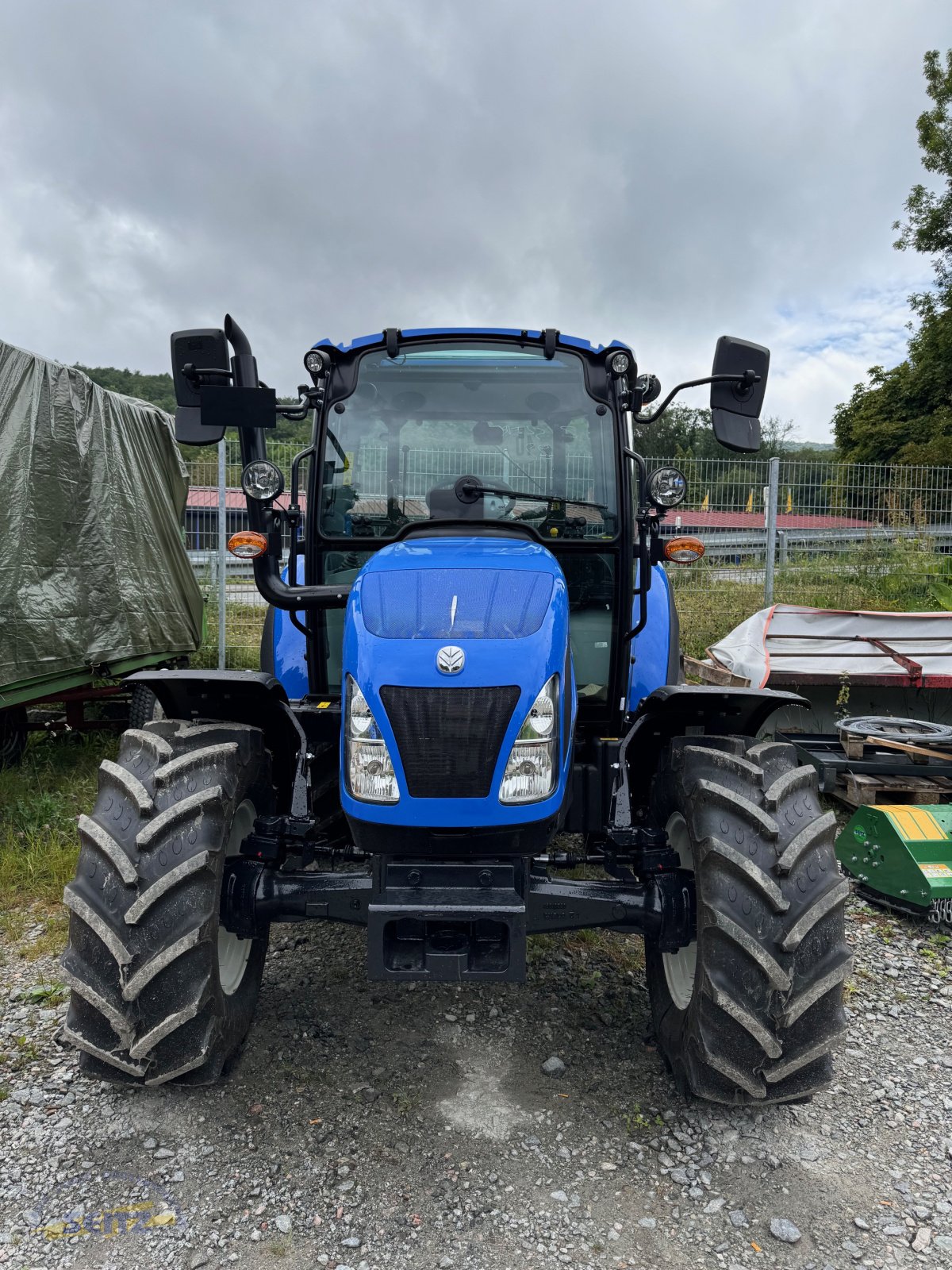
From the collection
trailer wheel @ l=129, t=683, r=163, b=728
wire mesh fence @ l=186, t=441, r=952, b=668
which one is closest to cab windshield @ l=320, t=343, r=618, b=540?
trailer wheel @ l=129, t=683, r=163, b=728

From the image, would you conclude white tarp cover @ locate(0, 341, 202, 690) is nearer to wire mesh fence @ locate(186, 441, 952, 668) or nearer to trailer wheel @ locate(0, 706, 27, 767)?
trailer wheel @ locate(0, 706, 27, 767)

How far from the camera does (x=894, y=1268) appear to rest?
81.7 inches

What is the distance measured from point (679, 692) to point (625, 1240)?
58.8 inches

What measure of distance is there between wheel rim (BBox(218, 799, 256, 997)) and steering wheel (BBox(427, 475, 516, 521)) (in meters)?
1.32

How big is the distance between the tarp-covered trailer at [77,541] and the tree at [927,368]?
65.7 ft

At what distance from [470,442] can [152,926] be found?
2137mm

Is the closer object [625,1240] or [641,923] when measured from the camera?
[625,1240]

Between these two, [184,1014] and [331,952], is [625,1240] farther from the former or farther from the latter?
[331,952]

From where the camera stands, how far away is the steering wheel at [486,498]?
3318mm

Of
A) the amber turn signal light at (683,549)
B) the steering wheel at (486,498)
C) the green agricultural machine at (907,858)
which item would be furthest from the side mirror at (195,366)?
the green agricultural machine at (907,858)

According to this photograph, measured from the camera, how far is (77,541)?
5.77 m

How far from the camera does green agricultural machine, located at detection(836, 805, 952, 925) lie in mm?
3932

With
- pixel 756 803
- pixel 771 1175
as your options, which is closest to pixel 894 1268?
pixel 771 1175

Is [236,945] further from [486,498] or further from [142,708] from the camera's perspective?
[142,708]
